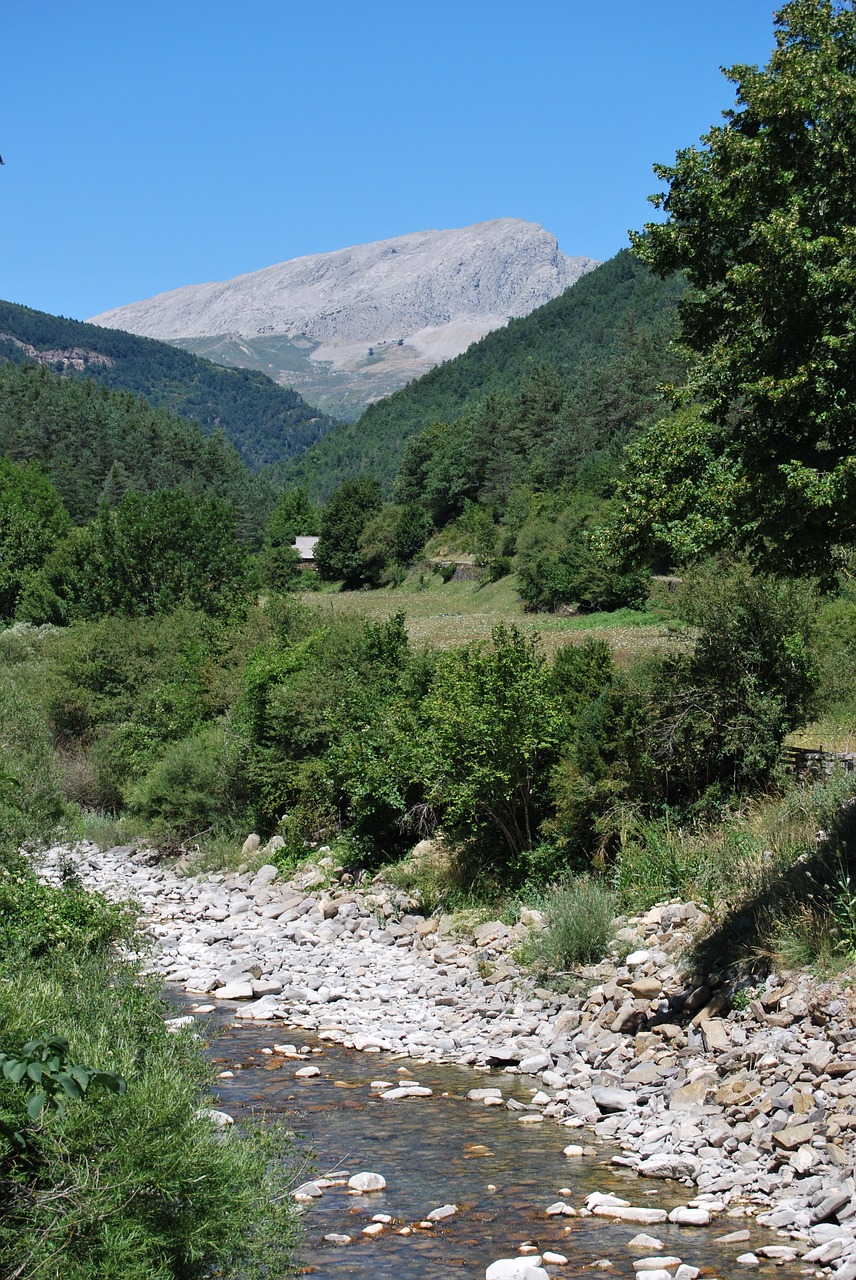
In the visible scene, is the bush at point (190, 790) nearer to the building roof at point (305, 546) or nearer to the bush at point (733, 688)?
the bush at point (733, 688)

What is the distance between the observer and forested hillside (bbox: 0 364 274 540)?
104m

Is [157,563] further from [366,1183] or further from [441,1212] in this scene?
[441,1212]

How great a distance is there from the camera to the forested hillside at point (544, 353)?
4961 inches

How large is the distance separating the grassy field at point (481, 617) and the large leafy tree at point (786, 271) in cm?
772

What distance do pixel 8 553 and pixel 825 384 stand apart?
55410 mm

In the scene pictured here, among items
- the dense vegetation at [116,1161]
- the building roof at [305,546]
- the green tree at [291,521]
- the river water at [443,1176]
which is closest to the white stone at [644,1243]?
the river water at [443,1176]

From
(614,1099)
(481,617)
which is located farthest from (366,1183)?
(481,617)

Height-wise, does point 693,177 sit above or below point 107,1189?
above

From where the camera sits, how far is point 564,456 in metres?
91.7

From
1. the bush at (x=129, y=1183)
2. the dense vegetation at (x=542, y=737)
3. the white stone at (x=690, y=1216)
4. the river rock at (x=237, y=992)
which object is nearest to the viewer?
the bush at (x=129, y=1183)

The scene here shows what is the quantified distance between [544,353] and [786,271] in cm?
15355

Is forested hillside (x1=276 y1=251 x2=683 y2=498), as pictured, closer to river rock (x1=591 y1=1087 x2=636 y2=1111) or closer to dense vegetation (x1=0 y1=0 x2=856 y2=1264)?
dense vegetation (x1=0 y1=0 x2=856 y2=1264)

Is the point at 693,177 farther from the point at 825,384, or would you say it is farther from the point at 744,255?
the point at 825,384

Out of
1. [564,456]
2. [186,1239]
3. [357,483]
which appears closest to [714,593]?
[186,1239]
